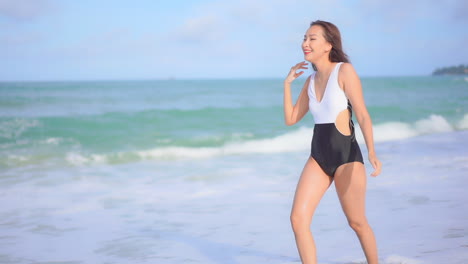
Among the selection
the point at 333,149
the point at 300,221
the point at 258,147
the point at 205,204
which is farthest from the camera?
the point at 258,147

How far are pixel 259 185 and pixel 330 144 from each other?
423 centimetres

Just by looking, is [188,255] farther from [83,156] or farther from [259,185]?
[83,156]

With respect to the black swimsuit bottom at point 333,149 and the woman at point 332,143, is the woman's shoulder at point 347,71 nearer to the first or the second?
the woman at point 332,143

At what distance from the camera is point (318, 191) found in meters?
3.12

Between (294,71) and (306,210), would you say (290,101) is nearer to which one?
(294,71)

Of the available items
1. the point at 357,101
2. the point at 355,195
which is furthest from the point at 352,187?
the point at 357,101

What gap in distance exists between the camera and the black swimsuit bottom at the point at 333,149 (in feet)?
10.2

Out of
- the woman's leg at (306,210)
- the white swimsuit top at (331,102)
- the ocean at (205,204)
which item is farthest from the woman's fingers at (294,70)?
the ocean at (205,204)

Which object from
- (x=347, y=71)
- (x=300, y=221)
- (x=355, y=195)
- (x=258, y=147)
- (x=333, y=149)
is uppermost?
(x=347, y=71)

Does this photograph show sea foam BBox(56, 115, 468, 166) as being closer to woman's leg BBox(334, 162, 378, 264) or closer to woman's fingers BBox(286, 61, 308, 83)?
woman's fingers BBox(286, 61, 308, 83)

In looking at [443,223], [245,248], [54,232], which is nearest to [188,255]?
[245,248]

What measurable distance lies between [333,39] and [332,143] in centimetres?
66

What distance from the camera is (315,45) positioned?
10.5ft

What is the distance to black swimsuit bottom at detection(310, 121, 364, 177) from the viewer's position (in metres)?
3.11
